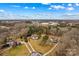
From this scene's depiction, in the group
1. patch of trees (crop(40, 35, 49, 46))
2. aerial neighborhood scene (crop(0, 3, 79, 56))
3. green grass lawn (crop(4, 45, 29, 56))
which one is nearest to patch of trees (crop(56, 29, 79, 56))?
aerial neighborhood scene (crop(0, 3, 79, 56))

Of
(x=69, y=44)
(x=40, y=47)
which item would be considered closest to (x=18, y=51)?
(x=40, y=47)

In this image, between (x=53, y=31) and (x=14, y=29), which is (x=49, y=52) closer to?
(x=53, y=31)

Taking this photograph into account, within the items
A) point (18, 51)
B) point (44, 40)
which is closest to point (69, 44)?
point (44, 40)

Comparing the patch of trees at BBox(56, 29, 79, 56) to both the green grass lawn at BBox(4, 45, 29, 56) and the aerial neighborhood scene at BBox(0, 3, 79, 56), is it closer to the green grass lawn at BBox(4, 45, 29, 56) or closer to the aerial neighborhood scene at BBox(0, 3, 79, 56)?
the aerial neighborhood scene at BBox(0, 3, 79, 56)

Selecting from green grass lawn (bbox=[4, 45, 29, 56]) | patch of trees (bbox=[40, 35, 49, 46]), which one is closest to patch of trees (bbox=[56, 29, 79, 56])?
patch of trees (bbox=[40, 35, 49, 46])

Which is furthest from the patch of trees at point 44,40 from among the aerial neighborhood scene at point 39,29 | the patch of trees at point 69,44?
the patch of trees at point 69,44

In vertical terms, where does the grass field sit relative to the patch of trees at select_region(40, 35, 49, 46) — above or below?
below

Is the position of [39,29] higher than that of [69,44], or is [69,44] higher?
[39,29]

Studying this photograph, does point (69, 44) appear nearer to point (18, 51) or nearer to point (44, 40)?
point (44, 40)

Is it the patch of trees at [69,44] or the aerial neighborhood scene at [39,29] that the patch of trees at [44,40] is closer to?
the aerial neighborhood scene at [39,29]
